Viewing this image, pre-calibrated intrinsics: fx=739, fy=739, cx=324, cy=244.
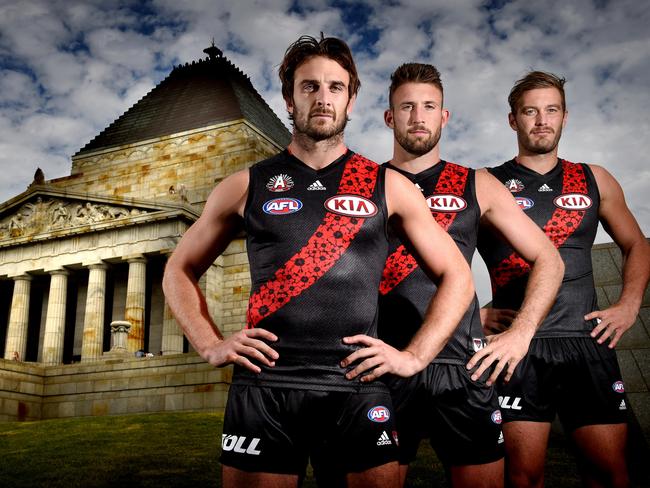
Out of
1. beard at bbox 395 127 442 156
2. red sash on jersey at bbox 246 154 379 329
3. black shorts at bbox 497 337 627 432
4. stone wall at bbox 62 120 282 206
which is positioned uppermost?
stone wall at bbox 62 120 282 206

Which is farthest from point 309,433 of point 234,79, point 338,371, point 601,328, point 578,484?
point 234,79

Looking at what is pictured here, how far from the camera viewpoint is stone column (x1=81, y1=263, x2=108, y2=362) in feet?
110

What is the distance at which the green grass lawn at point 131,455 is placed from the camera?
1013cm

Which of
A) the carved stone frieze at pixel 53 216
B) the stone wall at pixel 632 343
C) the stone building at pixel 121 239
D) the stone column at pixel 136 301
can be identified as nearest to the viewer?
the stone wall at pixel 632 343

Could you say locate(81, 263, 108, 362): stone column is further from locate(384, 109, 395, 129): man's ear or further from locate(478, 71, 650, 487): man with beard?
locate(384, 109, 395, 129): man's ear

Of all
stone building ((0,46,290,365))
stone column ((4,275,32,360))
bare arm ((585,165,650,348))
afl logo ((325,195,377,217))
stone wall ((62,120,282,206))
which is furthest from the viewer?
stone wall ((62,120,282,206))

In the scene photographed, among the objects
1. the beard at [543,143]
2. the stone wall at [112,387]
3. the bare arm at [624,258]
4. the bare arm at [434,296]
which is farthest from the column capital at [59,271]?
the bare arm at [434,296]

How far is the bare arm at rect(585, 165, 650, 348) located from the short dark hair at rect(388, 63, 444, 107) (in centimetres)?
153

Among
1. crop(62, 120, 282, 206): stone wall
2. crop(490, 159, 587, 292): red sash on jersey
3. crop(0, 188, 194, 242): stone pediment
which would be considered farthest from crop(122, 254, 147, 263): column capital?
crop(490, 159, 587, 292): red sash on jersey

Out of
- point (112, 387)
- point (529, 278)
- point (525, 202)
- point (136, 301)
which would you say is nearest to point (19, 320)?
point (136, 301)

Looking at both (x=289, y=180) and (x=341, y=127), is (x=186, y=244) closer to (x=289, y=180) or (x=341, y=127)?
(x=289, y=180)

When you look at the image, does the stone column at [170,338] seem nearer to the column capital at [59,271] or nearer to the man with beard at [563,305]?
the column capital at [59,271]

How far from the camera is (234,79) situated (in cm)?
5262

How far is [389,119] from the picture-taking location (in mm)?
4441
